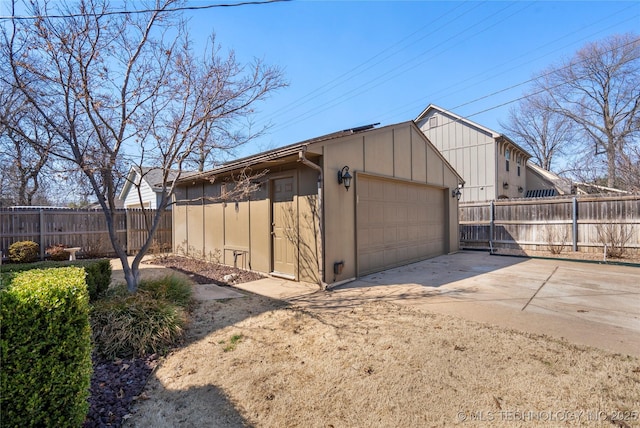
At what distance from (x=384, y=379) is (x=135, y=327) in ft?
9.01

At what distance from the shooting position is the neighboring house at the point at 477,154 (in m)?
15.6

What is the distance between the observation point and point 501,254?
10570 millimetres

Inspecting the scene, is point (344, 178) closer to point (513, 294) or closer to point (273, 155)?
point (273, 155)

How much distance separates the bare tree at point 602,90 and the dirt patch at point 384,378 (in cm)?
1716

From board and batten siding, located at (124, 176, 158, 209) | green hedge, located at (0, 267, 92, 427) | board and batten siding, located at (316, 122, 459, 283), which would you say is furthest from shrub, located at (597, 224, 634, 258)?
board and batten siding, located at (124, 176, 158, 209)

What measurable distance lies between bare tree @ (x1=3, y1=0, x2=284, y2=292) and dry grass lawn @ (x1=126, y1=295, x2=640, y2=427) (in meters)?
2.65

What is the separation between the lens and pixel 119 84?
4.89 meters

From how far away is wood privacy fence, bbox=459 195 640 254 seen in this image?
916cm

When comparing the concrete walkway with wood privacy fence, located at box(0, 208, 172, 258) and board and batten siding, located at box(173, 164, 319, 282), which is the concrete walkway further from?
wood privacy fence, located at box(0, 208, 172, 258)

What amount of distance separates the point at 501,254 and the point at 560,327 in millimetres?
7529

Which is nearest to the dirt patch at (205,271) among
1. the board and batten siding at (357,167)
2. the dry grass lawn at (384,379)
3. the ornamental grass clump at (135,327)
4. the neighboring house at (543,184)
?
the board and batten siding at (357,167)

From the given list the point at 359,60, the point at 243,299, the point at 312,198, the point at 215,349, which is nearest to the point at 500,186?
the point at 359,60

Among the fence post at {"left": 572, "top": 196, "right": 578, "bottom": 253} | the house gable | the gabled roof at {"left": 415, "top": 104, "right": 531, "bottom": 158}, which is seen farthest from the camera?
the house gable

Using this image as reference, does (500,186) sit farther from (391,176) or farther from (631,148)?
(391,176)
